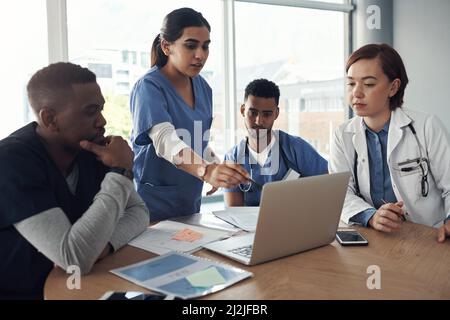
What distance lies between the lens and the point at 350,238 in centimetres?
128

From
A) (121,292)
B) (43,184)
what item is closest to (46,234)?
(43,184)

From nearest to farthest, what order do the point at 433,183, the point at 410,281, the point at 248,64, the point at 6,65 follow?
the point at 410,281 < the point at 433,183 < the point at 6,65 < the point at 248,64

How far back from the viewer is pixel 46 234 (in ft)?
3.23

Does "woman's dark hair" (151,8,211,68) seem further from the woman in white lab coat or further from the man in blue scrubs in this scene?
the woman in white lab coat

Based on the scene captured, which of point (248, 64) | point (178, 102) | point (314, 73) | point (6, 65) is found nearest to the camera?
point (178, 102)

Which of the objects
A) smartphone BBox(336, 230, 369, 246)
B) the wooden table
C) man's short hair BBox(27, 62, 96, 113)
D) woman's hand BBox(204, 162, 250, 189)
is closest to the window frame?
man's short hair BBox(27, 62, 96, 113)

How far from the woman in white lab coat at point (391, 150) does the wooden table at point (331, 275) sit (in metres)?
0.40

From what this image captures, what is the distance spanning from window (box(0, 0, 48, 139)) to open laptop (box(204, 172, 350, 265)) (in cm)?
229

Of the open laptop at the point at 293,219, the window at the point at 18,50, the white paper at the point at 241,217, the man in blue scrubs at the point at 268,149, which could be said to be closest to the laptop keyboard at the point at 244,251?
the open laptop at the point at 293,219

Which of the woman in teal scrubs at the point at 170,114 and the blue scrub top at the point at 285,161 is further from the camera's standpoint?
the blue scrub top at the point at 285,161

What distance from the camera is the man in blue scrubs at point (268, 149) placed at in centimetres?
211

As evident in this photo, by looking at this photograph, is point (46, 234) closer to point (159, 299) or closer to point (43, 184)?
point (43, 184)

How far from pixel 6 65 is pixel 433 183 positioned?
8.81 ft

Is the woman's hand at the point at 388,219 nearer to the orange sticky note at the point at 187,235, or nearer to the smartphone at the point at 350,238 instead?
the smartphone at the point at 350,238
